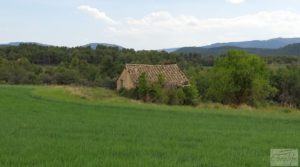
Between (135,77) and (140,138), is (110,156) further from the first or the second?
(135,77)

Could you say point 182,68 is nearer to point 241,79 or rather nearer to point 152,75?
point 152,75

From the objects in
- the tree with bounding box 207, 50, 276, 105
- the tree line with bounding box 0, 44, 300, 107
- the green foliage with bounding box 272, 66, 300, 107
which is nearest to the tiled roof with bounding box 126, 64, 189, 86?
the tree line with bounding box 0, 44, 300, 107

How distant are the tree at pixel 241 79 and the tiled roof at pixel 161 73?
464 centimetres

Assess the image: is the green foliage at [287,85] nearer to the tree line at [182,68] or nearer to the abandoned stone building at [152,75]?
the tree line at [182,68]

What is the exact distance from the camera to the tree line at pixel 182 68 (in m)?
60.9

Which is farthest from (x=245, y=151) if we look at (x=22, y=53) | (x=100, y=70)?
(x=22, y=53)

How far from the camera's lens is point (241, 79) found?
61312 millimetres

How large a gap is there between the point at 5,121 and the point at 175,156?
1098 centimetres

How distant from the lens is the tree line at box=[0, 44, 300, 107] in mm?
60906

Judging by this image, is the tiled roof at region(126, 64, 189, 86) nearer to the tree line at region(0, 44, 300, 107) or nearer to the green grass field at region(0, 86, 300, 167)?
the tree line at region(0, 44, 300, 107)

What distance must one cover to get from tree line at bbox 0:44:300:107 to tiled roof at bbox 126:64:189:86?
2.57 m

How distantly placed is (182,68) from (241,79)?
46481 millimetres

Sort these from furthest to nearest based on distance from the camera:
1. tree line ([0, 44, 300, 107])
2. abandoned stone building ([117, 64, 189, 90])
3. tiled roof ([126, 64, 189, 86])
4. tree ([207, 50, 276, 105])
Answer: tiled roof ([126, 64, 189, 86]) → abandoned stone building ([117, 64, 189, 90]) → tree line ([0, 44, 300, 107]) → tree ([207, 50, 276, 105])

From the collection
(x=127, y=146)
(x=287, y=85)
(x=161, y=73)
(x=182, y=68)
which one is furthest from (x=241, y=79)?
(x=127, y=146)
